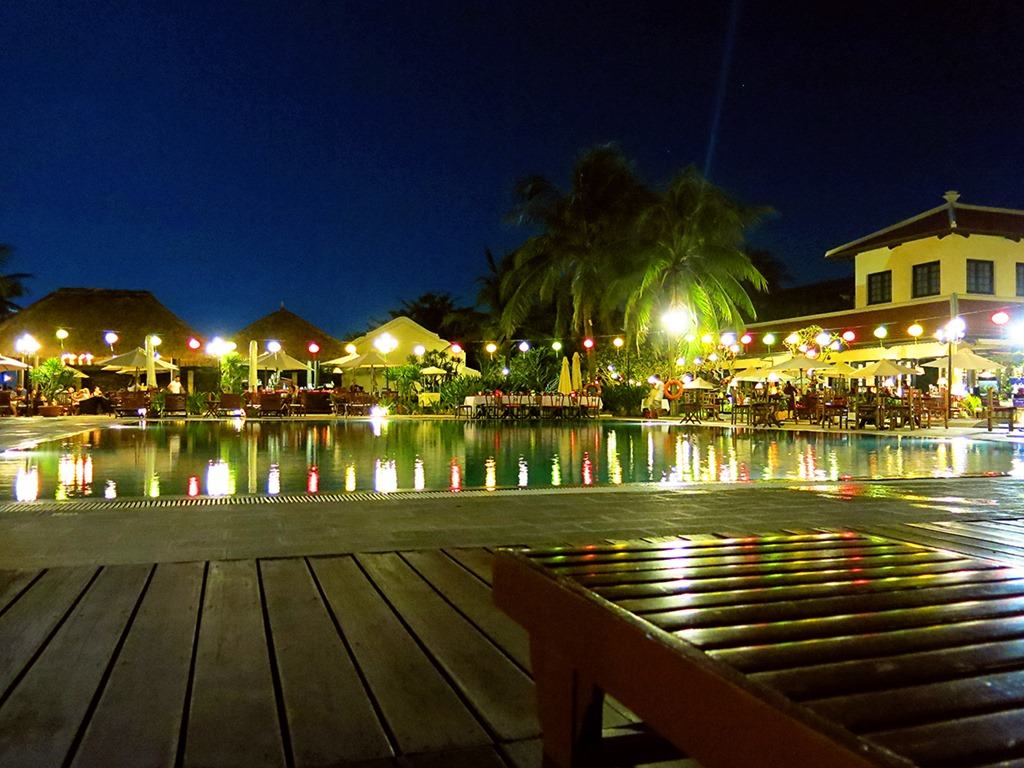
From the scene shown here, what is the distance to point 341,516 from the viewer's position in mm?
5266

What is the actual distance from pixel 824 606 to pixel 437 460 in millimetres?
8686

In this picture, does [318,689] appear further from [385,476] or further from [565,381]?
[565,381]

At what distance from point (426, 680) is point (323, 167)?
193 feet

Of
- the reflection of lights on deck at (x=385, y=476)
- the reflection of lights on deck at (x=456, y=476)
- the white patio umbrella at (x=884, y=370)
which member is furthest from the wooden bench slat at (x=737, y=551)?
the white patio umbrella at (x=884, y=370)

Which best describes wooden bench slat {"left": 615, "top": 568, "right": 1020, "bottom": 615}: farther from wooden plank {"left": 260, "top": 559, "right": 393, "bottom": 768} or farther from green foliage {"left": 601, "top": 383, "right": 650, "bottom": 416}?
green foliage {"left": 601, "top": 383, "right": 650, "bottom": 416}

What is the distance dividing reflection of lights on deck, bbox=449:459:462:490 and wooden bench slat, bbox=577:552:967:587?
5.25 metres

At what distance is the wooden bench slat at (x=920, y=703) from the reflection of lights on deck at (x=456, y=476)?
611 cm

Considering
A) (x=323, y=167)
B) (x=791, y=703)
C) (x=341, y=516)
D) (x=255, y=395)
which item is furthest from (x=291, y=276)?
(x=791, y=703)

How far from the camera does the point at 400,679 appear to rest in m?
2.36

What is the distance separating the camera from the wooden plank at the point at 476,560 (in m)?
3.62

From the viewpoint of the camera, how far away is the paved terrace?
6.51 ft

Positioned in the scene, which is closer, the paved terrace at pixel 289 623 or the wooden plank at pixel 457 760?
the wooden plank at pixel 457 760

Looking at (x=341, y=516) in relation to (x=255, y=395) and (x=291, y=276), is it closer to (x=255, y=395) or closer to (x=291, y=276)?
(x=255, y=395)

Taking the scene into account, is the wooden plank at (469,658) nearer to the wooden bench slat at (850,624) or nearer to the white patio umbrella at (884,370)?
the wooden bench slat at (850,624)
